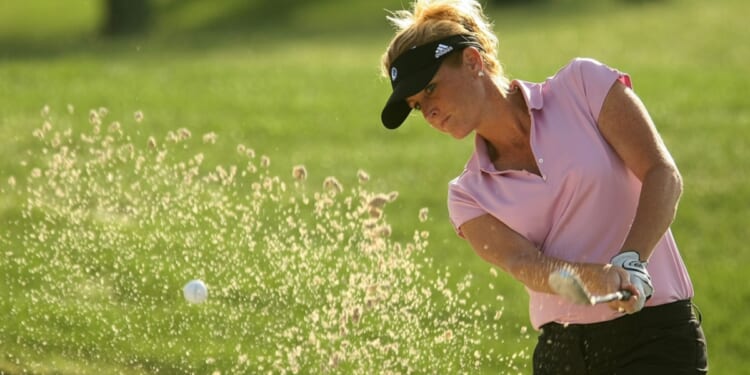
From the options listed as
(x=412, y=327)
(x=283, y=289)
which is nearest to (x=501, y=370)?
(x=412, y=327)

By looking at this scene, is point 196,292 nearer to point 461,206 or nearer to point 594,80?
point 461,206

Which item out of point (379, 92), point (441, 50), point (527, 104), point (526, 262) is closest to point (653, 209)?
point (526, 262)

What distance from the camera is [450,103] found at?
4004 millimetres

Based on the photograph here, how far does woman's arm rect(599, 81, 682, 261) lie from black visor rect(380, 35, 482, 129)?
48 centimetres

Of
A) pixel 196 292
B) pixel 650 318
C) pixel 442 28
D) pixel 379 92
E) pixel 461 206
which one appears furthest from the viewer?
pixel 379 92

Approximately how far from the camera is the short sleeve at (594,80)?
3.94 metres

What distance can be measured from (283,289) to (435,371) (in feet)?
4.47

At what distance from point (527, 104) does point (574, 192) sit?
1.02 feet

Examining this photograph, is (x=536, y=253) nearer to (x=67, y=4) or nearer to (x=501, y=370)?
(x=501, y=370)

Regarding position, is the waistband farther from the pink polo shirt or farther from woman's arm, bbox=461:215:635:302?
woman's arm, bbox=461:215:635:302

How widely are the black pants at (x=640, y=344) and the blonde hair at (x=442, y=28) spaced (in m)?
0.80

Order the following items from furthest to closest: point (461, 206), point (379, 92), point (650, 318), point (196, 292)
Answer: point (379, 92) < point (196, 292) < point (461, 206) < point (650, 318)

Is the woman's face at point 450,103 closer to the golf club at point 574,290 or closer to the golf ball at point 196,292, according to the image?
the golf club at point 574,290

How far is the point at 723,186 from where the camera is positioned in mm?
10812
